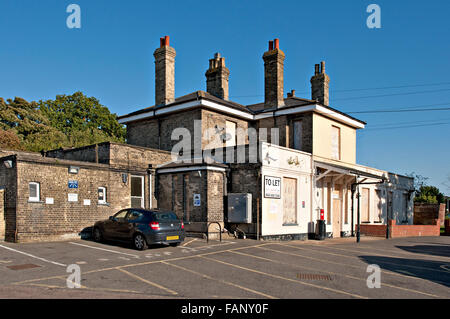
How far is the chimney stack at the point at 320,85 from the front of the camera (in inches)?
1032

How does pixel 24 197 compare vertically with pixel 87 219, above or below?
above

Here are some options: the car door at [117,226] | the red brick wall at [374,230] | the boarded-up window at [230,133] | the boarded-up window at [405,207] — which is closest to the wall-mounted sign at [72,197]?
the car door at [117,226]

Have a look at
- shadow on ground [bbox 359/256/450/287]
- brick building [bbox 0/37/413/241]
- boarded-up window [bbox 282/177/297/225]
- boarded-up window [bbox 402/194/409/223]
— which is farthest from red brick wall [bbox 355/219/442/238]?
shadow on ground [bbox 359/256/450/287]

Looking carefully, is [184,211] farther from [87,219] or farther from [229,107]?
[229,107]

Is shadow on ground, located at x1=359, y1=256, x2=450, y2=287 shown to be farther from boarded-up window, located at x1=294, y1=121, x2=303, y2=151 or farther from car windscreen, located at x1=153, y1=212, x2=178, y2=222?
boarded-up window, located at x1=294, y1=121, x2=303, y2=151

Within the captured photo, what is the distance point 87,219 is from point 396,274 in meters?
12.3

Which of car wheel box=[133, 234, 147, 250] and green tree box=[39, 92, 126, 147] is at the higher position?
green tree box=[39, 92, 126, 147]

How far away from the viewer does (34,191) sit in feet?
51.1

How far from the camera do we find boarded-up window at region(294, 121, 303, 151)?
2267cm

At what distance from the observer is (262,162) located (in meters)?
18.1

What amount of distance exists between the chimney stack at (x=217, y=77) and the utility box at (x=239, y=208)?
9.48 meters

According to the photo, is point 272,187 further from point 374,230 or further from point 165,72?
point 374,230

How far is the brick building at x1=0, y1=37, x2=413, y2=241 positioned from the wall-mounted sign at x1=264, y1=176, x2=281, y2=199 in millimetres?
47
